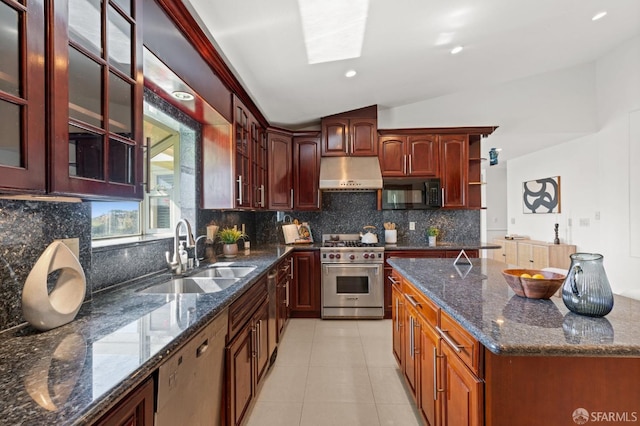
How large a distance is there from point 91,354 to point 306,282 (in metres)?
2.92

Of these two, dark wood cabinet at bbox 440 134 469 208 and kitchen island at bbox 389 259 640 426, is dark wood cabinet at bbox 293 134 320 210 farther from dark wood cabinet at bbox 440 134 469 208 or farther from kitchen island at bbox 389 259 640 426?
kitchen island at bbox 389 259 640 426

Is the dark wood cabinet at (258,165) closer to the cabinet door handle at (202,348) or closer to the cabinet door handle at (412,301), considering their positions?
the cabinet door handle at (412,301)

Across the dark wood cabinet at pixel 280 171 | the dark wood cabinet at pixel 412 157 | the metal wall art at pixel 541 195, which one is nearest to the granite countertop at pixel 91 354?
Answer: the dark wood cabinet at pixel 280 171

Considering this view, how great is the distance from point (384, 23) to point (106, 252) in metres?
2.34

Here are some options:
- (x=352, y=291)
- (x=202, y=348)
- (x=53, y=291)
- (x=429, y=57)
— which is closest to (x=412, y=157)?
(x=429, y=57)

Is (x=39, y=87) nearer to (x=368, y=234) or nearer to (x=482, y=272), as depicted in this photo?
(x=482, y=272)

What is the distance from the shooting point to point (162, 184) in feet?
8.20

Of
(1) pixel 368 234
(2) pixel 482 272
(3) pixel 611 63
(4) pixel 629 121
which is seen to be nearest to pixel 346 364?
(2) pixel 482 272

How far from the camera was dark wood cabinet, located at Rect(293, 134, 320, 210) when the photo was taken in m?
4.01

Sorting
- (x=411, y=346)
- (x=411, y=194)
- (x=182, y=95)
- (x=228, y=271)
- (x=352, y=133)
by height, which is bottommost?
(x=411, y=346)

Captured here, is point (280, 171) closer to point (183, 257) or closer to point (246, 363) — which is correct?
point (183, 257)

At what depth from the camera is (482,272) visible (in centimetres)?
195

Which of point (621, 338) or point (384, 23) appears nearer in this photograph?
point (621, 338)

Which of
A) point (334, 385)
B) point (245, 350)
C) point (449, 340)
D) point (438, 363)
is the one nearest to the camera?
point (449, 340)
